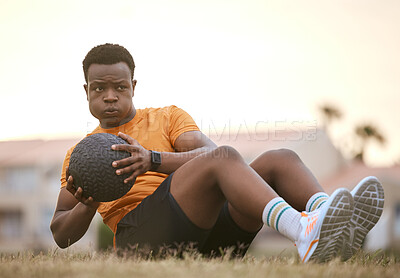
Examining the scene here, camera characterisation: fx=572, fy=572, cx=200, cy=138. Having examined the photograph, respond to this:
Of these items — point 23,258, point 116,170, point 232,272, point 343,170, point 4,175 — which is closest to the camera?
point 232,272

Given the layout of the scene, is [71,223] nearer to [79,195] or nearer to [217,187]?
[79,195]

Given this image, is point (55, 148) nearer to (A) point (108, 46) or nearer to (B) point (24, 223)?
(B) point (24, 223)

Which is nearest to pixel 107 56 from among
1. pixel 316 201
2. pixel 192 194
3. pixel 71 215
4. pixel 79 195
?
pixel 79 195

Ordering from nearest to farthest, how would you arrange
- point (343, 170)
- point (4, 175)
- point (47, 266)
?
point (47, 266)
point (343, 170)
point (4, 175)

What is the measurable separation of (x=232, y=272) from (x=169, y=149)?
63.3 inches

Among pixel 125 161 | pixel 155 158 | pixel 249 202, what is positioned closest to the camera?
pixel 249 202

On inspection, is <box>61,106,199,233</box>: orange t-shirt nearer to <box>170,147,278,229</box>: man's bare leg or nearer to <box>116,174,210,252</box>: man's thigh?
<box>116,174,210,252</box>: man's thigh

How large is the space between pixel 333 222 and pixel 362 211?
361 millimetres

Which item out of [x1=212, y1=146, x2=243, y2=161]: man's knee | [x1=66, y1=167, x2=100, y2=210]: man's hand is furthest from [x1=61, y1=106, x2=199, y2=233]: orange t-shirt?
[x1=212, y1=146, x2=243, y2=161]: man's knee

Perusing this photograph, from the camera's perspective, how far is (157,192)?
4113mm

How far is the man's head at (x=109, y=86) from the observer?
457 centimetres

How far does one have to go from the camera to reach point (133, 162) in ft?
13.4

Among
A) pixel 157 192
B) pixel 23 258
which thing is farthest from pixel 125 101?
pixel 23 258

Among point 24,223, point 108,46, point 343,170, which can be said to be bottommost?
point 24,223
